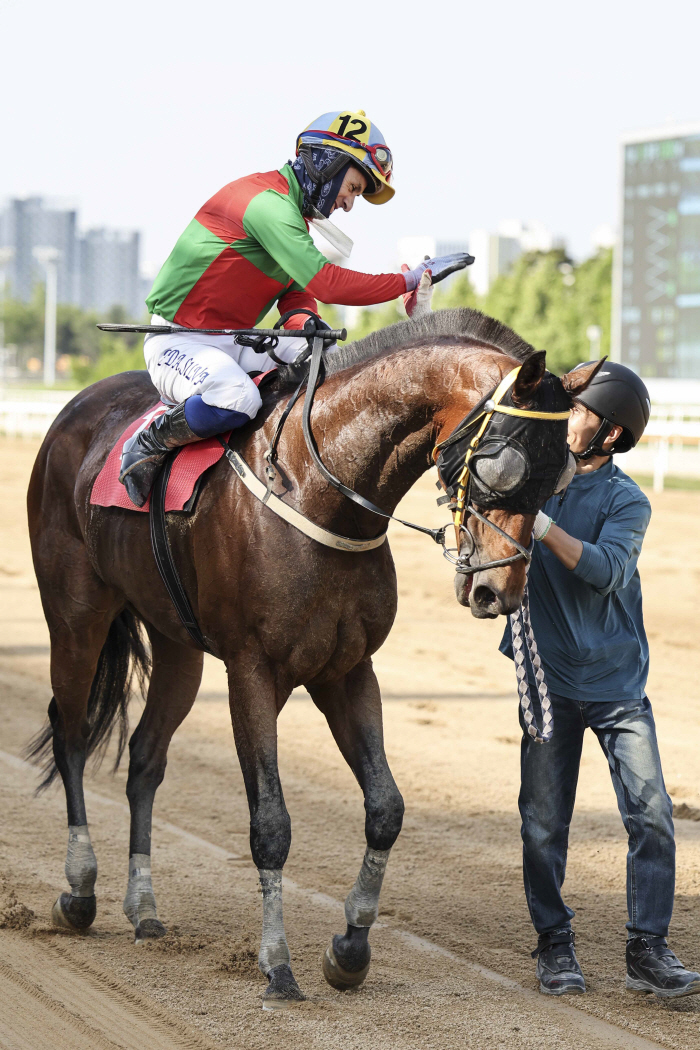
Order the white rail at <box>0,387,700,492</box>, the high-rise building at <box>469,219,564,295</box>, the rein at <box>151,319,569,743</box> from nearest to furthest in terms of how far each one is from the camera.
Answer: the rein at <box>151,319,569,743</box>, the white rail at <box>0,387,700,492</box>, the high-rise building at <box>469,219,564,295</box>

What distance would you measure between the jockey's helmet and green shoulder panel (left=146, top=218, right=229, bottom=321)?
392mm

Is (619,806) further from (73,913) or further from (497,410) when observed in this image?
(73,913)

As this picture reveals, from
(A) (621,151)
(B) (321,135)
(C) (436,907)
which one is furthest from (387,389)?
(A) (621,151)

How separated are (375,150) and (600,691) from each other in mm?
1771

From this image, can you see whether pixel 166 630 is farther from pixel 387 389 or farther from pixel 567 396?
pixel 567 396

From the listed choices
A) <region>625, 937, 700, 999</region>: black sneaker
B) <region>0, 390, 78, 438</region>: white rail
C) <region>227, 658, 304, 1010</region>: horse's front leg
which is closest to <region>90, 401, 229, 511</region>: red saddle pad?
<region>227, 658, 304, 1010</region>: horse's front leg

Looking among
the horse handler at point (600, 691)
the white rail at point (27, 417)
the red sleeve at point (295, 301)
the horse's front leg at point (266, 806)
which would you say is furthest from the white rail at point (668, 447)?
the horse's front leg at point (266, 806)

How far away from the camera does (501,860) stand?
15.6ft

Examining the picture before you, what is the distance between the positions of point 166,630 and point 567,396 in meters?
1.65

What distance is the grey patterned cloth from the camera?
3500mm

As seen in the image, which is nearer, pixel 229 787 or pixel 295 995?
pixel 295 995

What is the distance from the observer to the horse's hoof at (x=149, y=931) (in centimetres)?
391

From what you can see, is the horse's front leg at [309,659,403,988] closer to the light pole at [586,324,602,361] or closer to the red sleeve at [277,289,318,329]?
the red sleeve at [277,289,318,329]

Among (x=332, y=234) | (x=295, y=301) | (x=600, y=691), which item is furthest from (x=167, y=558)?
(x=600, y=691)
